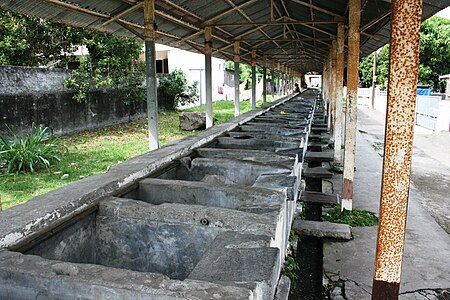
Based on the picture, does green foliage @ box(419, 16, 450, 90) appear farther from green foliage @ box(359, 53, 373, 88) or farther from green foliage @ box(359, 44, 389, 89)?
green foliage @ box(359, 53, 373, 88)

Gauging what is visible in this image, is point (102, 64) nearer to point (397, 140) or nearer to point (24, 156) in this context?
point (24, 156)

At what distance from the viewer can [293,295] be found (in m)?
4.55

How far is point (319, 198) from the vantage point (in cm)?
702

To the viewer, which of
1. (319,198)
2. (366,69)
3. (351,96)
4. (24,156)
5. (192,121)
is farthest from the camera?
(366,69)

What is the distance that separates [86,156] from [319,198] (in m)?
5.47

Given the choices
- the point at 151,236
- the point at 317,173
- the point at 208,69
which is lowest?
the point at 317,173

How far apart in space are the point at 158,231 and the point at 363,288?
7.95 feet

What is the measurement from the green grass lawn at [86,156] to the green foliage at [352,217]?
4.49m

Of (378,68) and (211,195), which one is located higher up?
(378,68)

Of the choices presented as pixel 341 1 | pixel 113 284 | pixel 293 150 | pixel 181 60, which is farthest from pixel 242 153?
pixel 181 60

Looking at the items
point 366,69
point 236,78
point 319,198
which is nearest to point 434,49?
point 236,78

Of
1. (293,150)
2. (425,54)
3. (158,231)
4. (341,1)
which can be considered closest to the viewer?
(158,231)

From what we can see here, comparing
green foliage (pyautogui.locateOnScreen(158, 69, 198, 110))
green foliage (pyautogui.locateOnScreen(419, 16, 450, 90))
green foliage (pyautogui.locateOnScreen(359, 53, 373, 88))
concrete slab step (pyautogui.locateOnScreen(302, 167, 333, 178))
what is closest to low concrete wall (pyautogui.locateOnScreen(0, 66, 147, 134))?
green foliage (pyautogui.locateOnScreen(158, 69, 198, 110))

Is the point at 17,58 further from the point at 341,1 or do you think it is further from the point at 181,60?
the point at 181,60
